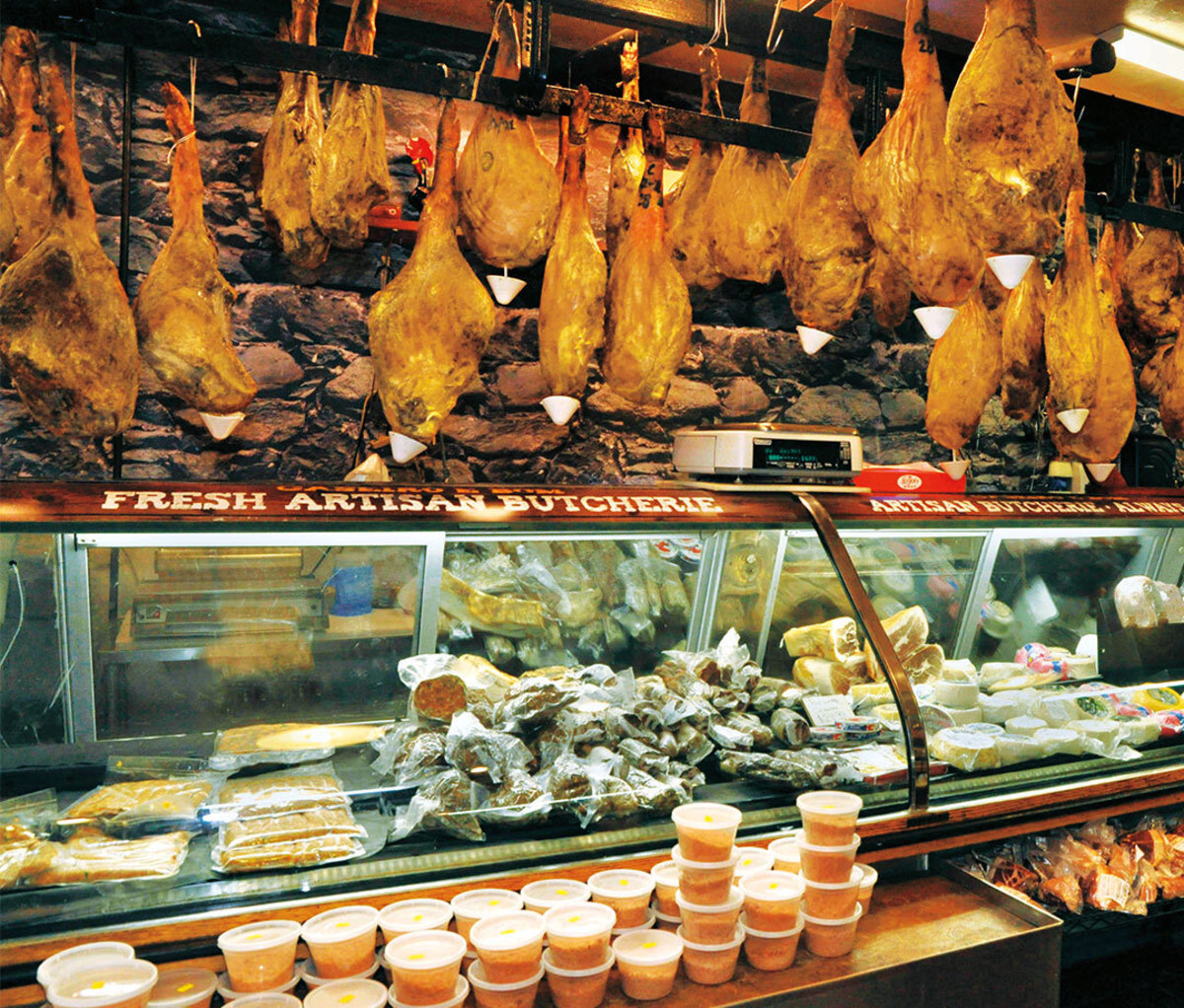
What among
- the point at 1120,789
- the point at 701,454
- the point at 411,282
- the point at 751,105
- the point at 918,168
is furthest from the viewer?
the point at 701,454

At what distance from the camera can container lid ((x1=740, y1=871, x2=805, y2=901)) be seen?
79.4 inches

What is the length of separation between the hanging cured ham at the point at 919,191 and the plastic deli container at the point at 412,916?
73.5 inches

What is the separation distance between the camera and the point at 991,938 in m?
2.16

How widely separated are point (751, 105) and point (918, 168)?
0.75m

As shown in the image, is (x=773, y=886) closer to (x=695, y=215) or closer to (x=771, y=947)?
(x=771, y=947)

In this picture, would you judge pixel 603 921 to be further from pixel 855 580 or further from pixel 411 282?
pixel 411 282

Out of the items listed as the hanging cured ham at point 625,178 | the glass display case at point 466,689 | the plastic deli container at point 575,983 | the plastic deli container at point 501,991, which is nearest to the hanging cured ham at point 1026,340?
the glass display case at point 466,689

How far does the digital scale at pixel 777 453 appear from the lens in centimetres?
315

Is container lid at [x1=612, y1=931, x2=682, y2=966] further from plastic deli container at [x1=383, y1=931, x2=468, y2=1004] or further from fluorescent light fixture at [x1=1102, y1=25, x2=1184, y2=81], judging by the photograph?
fluorescent light fixture at [x1=1102, y1=25, x2=1184, y2=81]

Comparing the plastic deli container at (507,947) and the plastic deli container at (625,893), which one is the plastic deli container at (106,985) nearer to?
the plastic deli container at (507,947)

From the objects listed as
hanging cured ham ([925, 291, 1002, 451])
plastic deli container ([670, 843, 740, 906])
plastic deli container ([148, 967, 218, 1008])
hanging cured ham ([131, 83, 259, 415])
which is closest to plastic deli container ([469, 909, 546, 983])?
plastic deli container ([670, 843, 740, 906])

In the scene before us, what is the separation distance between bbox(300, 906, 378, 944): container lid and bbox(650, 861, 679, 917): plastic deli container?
0.61m

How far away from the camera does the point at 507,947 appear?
177cm

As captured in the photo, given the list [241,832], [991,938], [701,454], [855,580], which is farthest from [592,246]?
[991,938]
